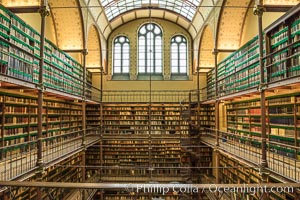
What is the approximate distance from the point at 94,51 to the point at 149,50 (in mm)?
3680

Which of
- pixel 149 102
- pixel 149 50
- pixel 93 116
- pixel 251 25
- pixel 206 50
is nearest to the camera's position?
pixel 251 25

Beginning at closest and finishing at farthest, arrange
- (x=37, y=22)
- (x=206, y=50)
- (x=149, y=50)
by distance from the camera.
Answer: (x=37, y=22)
(x=206, y=50)
(x=149, y=50)

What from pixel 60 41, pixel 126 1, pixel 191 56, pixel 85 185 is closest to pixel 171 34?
pixel 191 56

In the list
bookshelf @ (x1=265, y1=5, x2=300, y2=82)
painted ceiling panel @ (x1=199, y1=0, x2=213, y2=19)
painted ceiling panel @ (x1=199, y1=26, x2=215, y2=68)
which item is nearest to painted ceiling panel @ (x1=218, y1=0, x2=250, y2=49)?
painted ceiling panel @ (x1=199, y1=0, x2=213, y2=19)

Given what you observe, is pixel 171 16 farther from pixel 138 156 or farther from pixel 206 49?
pixel 138 156

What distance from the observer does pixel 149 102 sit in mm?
13562

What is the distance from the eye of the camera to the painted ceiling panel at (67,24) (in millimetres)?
9750

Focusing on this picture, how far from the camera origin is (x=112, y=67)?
636 inches

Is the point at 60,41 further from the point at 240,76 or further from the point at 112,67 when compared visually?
the point at 240,76

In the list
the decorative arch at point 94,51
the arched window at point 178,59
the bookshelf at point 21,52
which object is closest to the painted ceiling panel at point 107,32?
the decorative arch at point 94,51

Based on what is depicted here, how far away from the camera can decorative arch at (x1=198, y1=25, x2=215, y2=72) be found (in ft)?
44.7

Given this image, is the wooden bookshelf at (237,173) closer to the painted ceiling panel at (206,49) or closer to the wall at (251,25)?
the wall at (251,25)

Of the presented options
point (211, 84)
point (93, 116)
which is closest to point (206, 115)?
point (211, 84)

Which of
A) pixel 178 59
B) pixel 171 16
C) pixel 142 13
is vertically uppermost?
pixel 142 13
